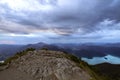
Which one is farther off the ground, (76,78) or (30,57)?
(30,57)

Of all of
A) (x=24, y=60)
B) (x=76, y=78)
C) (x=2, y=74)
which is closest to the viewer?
(x=76, y=78)

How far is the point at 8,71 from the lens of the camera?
80.2 ft

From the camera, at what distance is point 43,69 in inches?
929

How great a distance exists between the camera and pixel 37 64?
2497cm

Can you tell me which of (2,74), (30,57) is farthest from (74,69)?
(2,74)

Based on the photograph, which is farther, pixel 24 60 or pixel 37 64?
pixel 24 60

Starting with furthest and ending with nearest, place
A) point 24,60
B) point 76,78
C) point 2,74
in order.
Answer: point 24,60 < point 2,74 < point 76,78

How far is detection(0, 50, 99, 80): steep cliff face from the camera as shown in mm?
22281

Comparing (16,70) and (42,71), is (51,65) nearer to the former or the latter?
(42,71)

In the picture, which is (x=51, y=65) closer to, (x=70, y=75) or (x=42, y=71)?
(x=42, y=71)

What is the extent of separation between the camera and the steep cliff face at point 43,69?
22281 mm

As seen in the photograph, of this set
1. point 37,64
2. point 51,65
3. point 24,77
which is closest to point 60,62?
point 51,65

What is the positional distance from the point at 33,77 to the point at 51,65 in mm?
2849

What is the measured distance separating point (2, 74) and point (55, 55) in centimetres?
776
